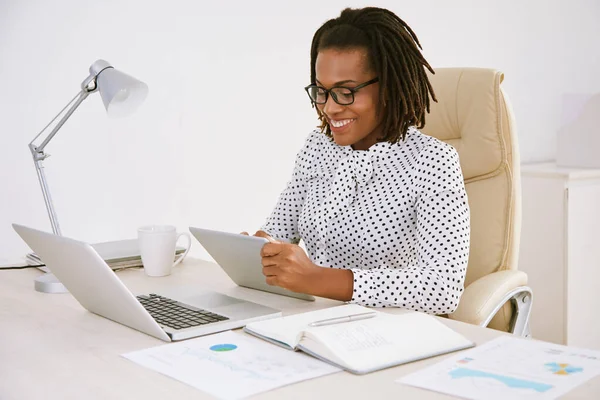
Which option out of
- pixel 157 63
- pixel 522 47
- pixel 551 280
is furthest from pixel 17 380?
pixel 522 47

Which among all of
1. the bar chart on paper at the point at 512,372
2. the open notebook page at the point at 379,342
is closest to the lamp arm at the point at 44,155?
the open notebook page at the point at 379,342

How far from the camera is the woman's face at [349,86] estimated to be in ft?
5.32

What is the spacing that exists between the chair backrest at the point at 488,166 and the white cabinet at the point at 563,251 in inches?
47.4

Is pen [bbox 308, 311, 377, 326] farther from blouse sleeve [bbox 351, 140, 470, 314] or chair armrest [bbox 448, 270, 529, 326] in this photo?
chair armrest [bbox 448, 270, 529, 326]

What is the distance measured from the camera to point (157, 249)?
1618mm

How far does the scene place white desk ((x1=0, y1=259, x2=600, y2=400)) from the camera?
915mm

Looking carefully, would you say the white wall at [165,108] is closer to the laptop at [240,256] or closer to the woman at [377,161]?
the woman at [377,161]

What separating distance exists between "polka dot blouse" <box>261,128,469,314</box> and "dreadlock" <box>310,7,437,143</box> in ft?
0.19

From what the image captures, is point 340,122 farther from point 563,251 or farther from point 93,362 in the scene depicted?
point 563,251

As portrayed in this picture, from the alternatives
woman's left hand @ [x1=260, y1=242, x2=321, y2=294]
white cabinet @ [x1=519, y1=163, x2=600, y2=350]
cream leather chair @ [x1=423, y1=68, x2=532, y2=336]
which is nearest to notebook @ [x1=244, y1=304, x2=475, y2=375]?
woman's left hand @ [x1=260, y1=242, x2=321, y2=294]

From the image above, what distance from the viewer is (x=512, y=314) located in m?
1.76

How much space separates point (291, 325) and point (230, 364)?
17 centimetres

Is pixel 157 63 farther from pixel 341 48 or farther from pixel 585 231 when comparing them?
pixel 585 231

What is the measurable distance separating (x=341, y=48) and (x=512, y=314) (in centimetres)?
73
